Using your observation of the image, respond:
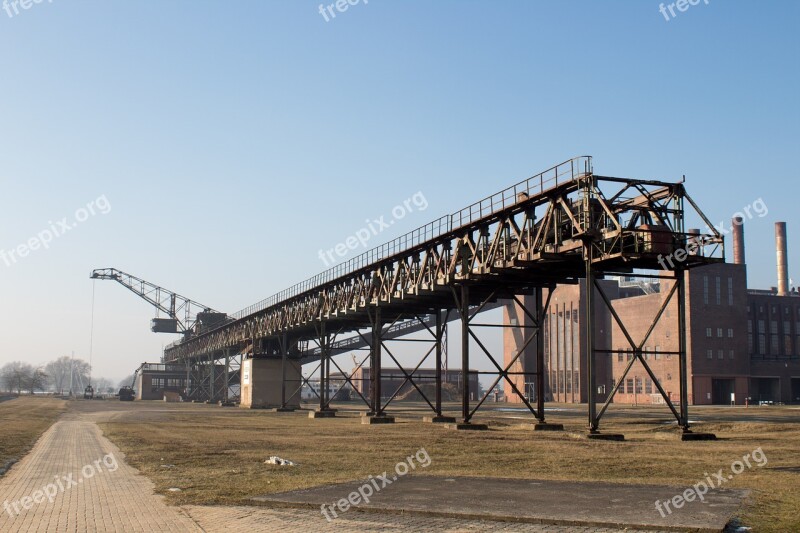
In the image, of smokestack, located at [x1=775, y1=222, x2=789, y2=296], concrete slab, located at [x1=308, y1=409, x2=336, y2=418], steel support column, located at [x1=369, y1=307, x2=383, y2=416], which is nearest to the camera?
steel support column, located at [x1=369, y1=307, x2=383, y2=416]

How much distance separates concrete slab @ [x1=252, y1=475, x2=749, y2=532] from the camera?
11.6 meters

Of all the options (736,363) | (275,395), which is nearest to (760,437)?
(275,395)

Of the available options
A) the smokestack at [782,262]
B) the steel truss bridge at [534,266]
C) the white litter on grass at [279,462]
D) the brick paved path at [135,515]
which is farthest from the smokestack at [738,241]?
the brick paved path at [135,515]

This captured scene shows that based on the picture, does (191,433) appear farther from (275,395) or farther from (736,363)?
(736,363)

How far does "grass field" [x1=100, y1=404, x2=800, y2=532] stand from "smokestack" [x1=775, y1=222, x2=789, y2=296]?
75244mm

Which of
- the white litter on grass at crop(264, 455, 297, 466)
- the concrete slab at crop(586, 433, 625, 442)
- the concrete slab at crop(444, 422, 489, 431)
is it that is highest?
the white litter on grass at crop(264, 455, 297, 466)

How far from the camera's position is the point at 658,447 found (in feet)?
81.6

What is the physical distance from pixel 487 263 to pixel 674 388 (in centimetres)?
5510

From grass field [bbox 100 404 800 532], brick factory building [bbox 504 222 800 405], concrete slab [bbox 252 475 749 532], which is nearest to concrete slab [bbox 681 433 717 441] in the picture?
grass field [bbox 100 404 800 532]

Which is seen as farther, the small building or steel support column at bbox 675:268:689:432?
the small building

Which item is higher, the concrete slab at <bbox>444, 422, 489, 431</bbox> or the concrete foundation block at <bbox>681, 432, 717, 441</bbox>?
the concrete foundation block at <bbox>681, 432, 717, 441</bbox>

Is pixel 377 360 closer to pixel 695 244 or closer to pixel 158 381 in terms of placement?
pixel 695 244

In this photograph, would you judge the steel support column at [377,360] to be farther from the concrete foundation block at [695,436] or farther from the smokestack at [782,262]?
the smokestack at [782,262]

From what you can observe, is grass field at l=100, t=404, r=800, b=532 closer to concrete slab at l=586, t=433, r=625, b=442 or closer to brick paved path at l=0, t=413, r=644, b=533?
concrete slab at l=586, t=433, r=625, b=442
